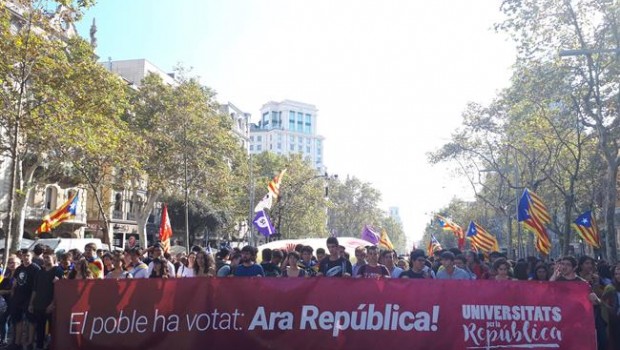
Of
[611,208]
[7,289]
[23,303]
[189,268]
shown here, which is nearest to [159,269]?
[189,268]

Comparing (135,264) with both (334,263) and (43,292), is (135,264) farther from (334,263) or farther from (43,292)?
(334,263)

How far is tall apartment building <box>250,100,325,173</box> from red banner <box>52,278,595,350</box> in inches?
5417

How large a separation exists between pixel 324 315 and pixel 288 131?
147 m

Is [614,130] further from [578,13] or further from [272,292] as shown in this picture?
[272,292]

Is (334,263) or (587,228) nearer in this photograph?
(334,263)

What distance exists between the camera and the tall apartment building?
151500 millimetres

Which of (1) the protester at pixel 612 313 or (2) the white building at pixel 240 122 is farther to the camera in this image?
(2) the white building at pixel 240 122

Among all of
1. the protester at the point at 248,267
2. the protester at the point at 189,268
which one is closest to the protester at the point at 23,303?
the protester at the point at 189,268

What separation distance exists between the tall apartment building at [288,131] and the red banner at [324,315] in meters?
138

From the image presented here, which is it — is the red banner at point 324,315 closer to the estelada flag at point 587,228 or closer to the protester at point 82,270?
the protester at point 82,270

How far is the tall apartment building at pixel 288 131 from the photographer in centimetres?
15150

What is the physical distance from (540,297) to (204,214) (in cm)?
4602

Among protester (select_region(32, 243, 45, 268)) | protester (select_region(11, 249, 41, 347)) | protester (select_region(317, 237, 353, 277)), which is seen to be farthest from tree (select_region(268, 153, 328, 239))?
protester (select_region(317, 237, 353, 277))

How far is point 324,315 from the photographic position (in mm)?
7363
